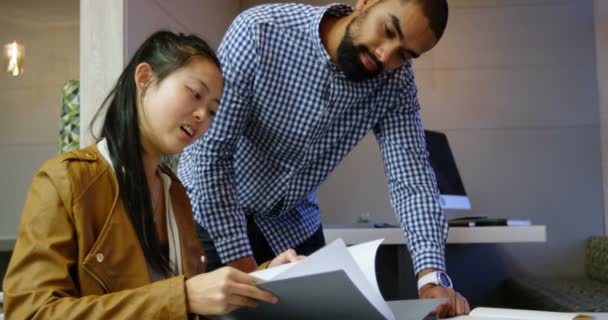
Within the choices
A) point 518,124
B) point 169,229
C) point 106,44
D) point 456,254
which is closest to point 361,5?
point 169,229

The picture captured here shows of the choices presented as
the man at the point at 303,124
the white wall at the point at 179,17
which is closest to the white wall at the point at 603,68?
the white wall at the point at 179,17

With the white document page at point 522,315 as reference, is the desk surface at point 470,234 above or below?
below

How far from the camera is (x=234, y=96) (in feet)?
4.35

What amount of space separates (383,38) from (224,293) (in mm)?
752

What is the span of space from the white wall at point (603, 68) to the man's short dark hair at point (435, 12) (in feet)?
8.08

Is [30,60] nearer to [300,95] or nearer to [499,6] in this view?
[300,95]

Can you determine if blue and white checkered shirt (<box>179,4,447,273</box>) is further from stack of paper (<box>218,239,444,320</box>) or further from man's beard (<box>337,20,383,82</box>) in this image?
stack of paper (<box>218,239,444,320</box>)

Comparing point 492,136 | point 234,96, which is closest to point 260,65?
point 234,96

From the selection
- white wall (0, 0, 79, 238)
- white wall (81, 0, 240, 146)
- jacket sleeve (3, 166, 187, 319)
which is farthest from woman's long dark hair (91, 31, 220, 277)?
white wall (0, 0, 79, 238)

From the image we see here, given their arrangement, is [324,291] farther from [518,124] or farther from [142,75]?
[518,124]

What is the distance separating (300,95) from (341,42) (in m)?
0.15

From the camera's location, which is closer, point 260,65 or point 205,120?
point 205,120

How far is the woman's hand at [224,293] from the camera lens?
72cm

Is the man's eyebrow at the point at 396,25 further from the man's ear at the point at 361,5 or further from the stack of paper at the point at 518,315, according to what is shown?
the stack of paper at the point at 518,315
